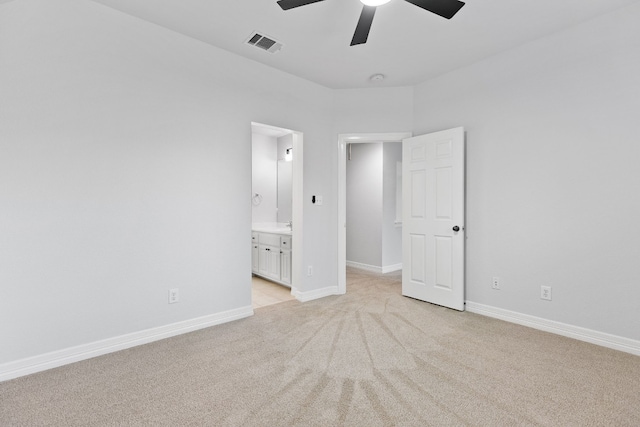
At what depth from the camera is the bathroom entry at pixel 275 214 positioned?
3936mm

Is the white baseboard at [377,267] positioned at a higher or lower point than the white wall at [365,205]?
lower

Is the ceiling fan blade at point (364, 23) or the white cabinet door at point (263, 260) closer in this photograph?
the ceiling fan blade at point (364, 23)

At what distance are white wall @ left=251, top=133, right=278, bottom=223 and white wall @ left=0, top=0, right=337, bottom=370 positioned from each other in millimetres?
2328

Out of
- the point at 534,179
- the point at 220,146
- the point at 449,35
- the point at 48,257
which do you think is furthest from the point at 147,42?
the point at 534,179

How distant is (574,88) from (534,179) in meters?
0.84

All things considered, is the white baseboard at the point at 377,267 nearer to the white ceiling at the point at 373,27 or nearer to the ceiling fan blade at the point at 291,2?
the white ceiling at the point at 373,27

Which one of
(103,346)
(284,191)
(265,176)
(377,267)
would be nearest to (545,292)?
(377,267)

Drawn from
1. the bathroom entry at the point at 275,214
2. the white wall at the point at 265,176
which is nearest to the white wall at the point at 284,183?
the bathroom entry at the point at 275,214

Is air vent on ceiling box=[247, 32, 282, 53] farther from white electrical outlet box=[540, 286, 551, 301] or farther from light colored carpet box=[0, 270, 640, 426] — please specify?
white electrical outlet box=[540, 286, 551, 301]

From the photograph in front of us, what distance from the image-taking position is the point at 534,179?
2.99 m

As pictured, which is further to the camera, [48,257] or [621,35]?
[621,35]

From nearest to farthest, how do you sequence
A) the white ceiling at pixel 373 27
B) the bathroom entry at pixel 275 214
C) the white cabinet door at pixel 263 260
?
the white ceiling at pixel 373 27
the bathroom entry at pixel 275 214
the white cabinet door at pixel 263 260

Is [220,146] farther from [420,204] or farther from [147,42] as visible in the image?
[420,204]

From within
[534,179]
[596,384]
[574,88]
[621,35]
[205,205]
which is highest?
[621,35]
